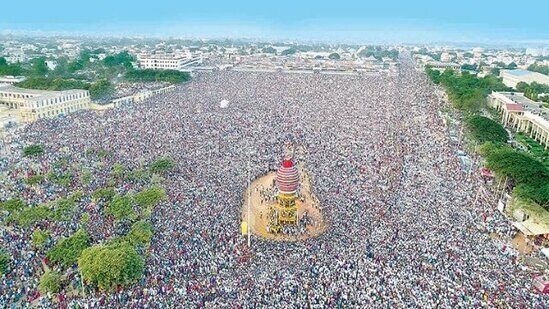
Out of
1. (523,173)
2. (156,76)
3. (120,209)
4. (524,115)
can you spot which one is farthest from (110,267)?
(156,76)

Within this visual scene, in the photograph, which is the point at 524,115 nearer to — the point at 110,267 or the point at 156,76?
the point at 110,267

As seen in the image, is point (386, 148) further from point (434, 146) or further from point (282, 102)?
point (282, 102)

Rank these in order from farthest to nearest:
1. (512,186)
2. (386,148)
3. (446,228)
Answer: (386,148), (512,186), (446,228)

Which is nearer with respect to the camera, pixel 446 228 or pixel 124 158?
pixel 446 228

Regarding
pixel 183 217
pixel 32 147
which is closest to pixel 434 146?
pixel 183 217

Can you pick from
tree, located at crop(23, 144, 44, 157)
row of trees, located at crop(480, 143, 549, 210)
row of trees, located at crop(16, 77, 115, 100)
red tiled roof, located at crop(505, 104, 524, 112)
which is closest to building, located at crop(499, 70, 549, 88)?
red tiled roof, located at crop(505, 104, 524, 112)

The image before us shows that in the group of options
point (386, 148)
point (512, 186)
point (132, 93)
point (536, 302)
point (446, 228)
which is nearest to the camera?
point (536, 302)

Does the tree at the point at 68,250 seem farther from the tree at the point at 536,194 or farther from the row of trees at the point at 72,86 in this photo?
the row of trees at the point at 72,86
